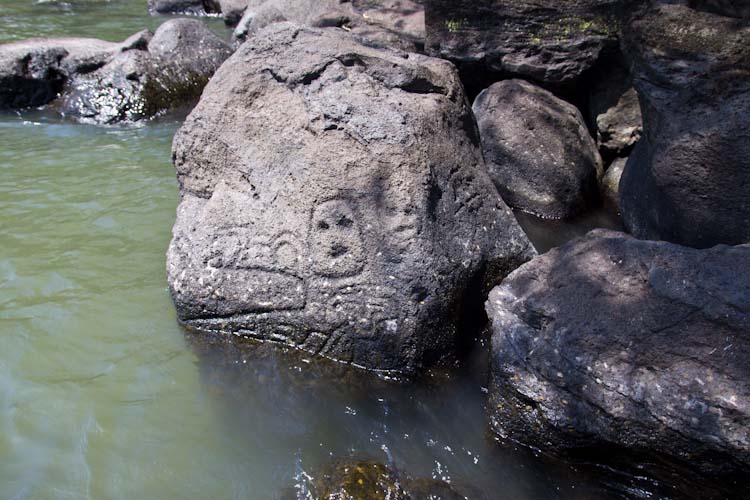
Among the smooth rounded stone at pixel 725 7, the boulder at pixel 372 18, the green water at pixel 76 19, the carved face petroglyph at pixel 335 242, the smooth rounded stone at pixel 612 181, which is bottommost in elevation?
the smooth rounded stone at pixel 612 181

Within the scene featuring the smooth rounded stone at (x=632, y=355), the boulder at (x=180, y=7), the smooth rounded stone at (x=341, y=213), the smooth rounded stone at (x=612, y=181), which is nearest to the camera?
the smooth rounded stone at (x=632, y=355)

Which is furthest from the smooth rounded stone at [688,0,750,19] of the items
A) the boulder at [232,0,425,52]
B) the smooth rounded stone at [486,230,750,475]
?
the boulder at [232,0,425,52]

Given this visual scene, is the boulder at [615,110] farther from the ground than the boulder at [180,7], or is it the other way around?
the boulder at [180,7]

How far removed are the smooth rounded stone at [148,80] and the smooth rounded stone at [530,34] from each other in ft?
9.72

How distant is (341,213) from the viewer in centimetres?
316

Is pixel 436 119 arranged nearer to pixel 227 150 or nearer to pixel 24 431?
pixel 227 150

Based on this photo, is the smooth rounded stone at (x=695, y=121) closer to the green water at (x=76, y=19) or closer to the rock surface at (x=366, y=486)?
the rock surface at (x=366, y=486)

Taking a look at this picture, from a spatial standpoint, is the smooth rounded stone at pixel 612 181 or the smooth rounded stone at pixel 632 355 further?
the smooth rounded stone at pixel 612 181

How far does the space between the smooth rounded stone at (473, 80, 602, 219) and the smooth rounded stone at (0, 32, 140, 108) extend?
460cm

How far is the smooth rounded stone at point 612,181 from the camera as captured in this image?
507cm

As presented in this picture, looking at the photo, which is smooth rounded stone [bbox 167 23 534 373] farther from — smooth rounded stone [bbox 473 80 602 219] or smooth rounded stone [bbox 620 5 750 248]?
smooth rounded stone [bbox 473 80 602 219]

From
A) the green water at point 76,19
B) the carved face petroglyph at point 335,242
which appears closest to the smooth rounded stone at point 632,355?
the carved face petroglyph at point 335,242

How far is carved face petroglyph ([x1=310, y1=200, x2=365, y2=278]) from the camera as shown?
10.2 feet

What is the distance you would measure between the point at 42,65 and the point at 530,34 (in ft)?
17.1
